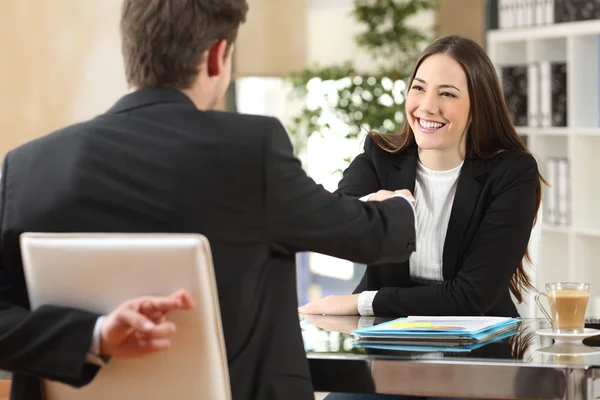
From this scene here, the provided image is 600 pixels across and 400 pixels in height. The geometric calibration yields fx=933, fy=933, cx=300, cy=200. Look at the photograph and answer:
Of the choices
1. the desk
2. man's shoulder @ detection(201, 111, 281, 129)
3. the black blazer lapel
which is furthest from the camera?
the black blazer lapel

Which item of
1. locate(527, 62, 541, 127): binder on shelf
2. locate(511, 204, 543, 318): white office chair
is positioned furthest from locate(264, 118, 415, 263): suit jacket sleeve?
locate(527, 62, 541, 127): binder on shelf

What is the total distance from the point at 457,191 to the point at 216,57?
114 centimetres

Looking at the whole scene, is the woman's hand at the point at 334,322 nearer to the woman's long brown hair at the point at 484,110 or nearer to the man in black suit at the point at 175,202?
the man in black suit at the point at 175,202

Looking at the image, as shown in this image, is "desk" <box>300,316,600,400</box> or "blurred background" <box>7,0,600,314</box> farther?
"blurred background" <box>7,0,600,314</box>

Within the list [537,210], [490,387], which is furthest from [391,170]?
[490,387]

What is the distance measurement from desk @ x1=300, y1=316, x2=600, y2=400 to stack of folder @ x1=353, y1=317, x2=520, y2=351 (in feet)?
0.13

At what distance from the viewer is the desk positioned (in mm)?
1551

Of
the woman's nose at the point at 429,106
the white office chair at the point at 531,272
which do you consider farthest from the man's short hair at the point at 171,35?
the white office chair at the point at 531,272

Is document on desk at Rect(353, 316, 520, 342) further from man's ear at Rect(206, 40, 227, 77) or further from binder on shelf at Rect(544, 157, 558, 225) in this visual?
binder on shelf at Rect(544, 157, 558, 225)

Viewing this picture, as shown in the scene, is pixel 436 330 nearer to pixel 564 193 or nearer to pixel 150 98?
pixel 150 98

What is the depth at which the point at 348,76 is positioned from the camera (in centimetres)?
482

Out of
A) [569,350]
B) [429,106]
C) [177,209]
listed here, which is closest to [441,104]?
[429,106]

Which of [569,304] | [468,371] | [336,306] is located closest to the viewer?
[468,371]

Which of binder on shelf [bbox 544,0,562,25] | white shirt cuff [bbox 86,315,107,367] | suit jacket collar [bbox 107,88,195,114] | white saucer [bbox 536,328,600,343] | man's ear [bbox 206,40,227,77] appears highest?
binder on shelf [bbox 544,0,562,25]
